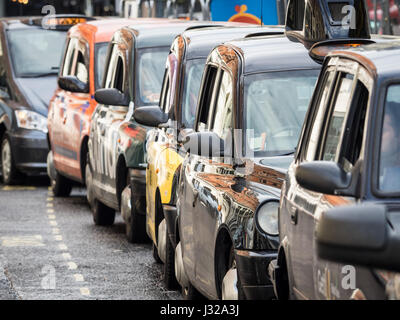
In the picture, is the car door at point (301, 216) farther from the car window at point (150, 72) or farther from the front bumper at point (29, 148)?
the front bumper at point (29, 148)

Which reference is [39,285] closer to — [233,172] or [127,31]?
[233,172]

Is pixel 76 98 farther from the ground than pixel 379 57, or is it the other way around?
pixel 379 57

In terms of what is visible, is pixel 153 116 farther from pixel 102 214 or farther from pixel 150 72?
pixel 102 214

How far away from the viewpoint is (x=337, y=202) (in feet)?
17.6

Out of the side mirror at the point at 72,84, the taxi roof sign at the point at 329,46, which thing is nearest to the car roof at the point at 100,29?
the side mirror at the point at 72,84

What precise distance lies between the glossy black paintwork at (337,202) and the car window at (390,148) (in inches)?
1.3

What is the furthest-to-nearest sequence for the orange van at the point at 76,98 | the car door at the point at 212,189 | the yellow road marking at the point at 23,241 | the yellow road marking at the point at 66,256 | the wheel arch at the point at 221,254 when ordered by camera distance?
1. the orange van at the point at 76,98
2. the yellow road marking at the point at 23,241
3. the yellow road marking at the point at 66,256
4. the car door at the point at 212,189
5. the wheel arch at the point at 221,254

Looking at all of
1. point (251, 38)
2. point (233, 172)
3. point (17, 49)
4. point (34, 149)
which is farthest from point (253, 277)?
point (17, 49)

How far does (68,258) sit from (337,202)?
23.1ft

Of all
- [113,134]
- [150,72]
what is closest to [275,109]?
[113,134]

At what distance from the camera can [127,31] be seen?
14367mm

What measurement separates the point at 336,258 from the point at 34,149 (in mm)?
15867

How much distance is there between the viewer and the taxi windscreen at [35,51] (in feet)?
68.6

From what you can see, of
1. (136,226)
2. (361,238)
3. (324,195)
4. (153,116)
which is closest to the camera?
(361,238)
